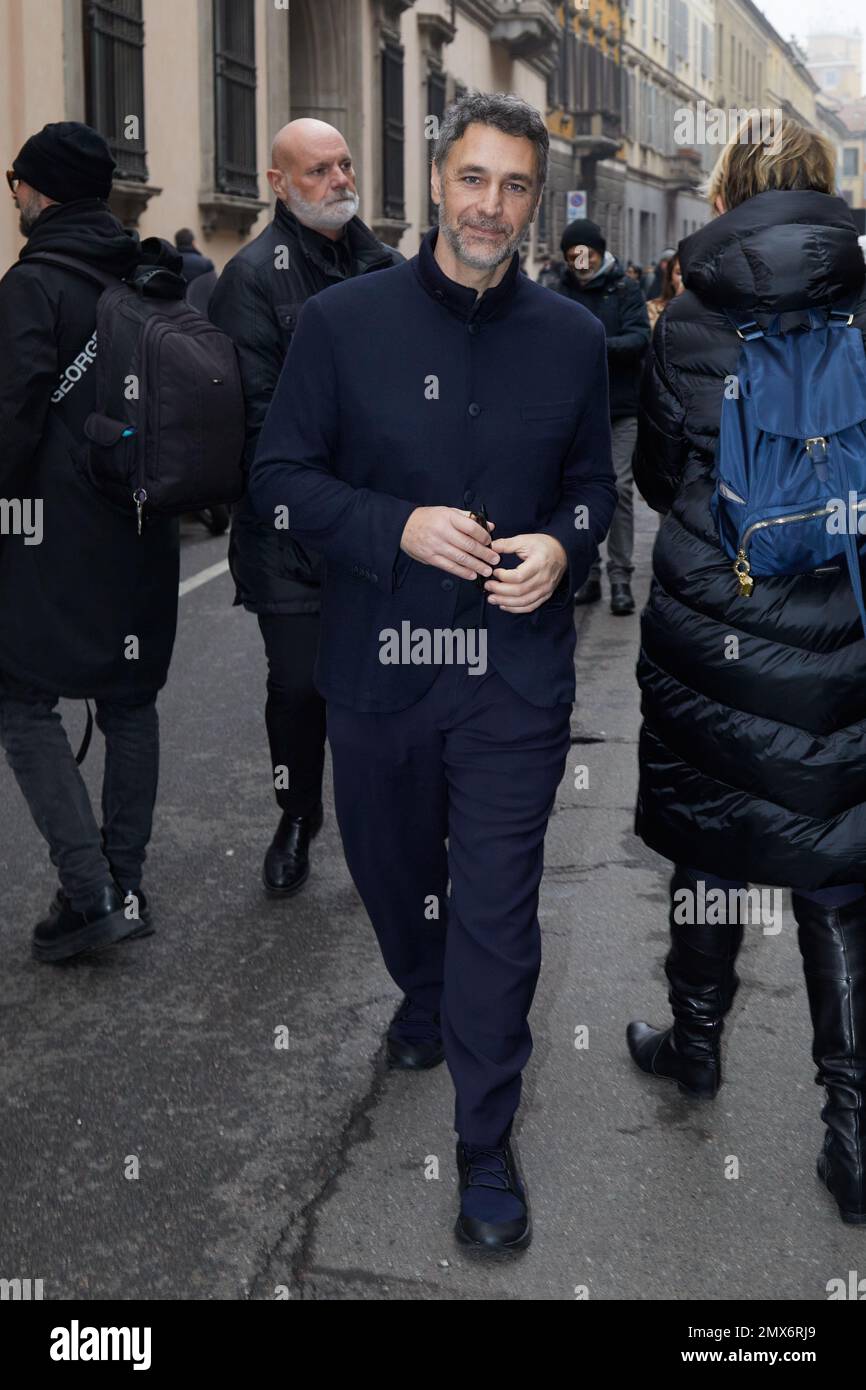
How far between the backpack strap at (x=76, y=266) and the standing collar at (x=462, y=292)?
4.25 ft

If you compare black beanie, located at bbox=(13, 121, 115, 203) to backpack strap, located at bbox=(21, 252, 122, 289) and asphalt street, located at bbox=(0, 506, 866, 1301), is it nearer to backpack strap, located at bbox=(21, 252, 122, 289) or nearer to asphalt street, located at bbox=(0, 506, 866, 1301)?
backpack strap, located at bbox=(21, 252, 122, 289)

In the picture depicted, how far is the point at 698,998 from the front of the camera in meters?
3.64

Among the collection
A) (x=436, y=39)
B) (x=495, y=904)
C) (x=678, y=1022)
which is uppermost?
(x=436, y=39)

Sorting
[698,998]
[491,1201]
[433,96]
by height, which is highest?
[433,96]

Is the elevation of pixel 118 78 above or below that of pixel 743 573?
above

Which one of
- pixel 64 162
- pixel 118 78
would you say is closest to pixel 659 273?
pixel 118 78

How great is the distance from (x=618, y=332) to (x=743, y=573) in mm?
6409

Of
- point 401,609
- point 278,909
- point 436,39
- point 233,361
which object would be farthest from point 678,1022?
point 436,39

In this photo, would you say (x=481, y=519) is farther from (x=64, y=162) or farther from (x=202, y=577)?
(x=202, y=577)

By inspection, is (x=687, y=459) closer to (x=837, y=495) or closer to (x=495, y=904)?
(x=837, y=495)

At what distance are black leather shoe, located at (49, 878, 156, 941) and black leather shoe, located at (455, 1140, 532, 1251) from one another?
5.10 ft

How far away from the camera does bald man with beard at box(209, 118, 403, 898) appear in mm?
4707

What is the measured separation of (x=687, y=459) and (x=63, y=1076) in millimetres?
1808
